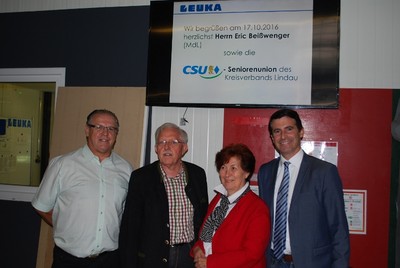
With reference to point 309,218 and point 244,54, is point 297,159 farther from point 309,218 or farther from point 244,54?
point 244,54

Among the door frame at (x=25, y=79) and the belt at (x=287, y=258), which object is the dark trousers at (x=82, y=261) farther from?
the door frame at (x=25, y=79)

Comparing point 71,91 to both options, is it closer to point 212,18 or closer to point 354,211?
point 212,18

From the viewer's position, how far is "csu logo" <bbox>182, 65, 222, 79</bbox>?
3.05 m

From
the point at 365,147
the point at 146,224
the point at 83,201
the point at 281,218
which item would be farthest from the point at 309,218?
the point at 83,201

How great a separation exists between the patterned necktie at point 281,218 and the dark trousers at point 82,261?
1.17m

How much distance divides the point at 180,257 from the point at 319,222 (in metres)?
0.92

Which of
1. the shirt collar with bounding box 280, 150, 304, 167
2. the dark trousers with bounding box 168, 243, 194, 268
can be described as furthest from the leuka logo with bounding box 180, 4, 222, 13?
the dark trousers with bounding box 168, 243, 194, 268

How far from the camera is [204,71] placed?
10.1 ft

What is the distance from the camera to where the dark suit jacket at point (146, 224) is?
2104 millimetres

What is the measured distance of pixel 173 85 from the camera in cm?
314

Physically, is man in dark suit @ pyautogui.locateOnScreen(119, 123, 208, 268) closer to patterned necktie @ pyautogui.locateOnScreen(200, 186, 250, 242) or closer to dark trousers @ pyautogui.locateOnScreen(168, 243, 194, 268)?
dark trousers @ pyautogui.locateOnScreen(168, 243, 194, 268)

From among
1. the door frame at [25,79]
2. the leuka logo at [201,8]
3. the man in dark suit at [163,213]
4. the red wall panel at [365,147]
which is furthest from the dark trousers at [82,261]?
the leuka logo at [201,8]

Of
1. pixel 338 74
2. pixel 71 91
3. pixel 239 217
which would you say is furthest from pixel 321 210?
pixel 71 91

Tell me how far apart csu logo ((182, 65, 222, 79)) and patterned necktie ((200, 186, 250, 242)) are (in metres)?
1.35
